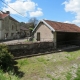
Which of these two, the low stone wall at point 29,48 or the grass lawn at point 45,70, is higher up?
the low stone wall at point 29,48

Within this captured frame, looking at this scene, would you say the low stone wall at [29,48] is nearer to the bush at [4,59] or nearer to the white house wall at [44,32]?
the white house wall at [44,32]

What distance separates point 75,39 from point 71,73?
54.4ft

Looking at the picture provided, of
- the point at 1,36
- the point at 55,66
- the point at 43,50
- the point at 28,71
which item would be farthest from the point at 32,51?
the point at 1,36

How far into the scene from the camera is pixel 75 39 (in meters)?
28.2

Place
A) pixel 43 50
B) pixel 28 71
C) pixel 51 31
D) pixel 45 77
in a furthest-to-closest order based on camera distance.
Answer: pixel 51 31 → pixel 43 50 → pixel 28 71 → pixel 45 77

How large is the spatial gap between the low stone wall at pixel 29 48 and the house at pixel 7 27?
22358mm

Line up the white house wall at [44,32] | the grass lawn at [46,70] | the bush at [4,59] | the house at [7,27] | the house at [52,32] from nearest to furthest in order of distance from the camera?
the grass lawn at [46,70] → the bush at [4,59] → the house at [52,32] → the white house wall at [44,32] → the house at [7,27]

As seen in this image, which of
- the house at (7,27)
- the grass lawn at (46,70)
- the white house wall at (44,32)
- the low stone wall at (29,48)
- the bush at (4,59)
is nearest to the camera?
the grass lawn at (46,70)

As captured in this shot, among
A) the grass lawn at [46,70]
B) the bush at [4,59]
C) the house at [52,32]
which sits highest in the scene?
the house at [52,32]

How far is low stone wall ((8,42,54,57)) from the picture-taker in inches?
645

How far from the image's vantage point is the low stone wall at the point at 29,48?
16375 millimetres

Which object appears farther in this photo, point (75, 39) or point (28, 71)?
point (75, 39)

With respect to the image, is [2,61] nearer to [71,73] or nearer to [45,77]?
[45,77]

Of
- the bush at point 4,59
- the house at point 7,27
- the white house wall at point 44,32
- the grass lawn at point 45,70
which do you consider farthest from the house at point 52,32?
the house at point 7,27
